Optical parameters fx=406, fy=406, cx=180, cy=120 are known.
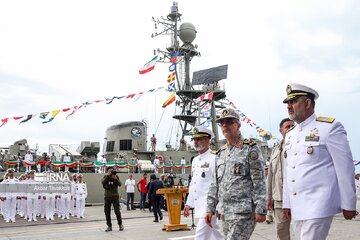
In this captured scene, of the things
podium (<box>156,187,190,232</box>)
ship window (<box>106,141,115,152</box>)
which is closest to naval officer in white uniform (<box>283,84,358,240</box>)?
podium (<box>156,187,190,232</box>)

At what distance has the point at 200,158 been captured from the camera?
6.15 meters

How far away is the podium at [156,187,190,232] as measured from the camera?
34.8ft

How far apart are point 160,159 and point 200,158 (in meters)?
24.8

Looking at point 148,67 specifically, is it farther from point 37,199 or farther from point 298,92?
point 298,92

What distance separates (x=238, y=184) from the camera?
4.37 meters

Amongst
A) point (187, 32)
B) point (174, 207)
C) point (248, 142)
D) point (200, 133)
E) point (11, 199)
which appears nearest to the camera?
point (248, 142)

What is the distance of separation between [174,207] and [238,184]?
6.77 meters

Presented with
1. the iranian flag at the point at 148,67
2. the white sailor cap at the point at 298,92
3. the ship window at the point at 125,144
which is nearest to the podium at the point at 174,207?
the white sailor cap at the point at 298,92

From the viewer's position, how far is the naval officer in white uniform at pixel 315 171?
3389mm

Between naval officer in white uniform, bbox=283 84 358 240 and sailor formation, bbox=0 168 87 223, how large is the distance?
41.3ft

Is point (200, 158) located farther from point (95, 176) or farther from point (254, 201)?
point (95, 176)

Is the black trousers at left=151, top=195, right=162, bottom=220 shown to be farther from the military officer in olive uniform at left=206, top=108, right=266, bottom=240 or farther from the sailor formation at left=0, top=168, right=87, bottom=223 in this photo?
the military officer in olive uniform at left=206, top=108, right=266, bottom=240

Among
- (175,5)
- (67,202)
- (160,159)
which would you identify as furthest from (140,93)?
(175,5)

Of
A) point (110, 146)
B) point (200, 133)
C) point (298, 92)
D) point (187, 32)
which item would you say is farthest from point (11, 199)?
point (187, 32)
